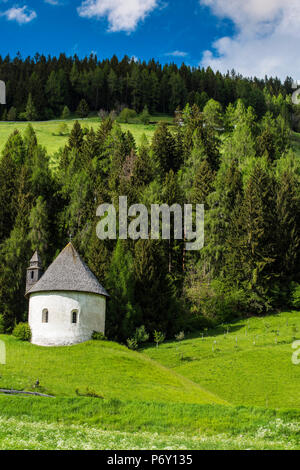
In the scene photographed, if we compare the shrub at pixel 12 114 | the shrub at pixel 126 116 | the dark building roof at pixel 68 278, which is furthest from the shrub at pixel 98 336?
the shrub at pixel 12 114

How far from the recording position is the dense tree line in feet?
453

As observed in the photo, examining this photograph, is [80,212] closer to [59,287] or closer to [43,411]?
[59,287]

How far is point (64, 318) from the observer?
47.3 meters

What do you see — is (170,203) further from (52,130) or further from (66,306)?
(52,130)

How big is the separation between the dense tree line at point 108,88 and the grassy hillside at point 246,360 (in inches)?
3654

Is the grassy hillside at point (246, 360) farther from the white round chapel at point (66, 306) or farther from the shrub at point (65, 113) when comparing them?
the shrub at point (65, 113)

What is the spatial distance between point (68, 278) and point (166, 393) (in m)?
18.9

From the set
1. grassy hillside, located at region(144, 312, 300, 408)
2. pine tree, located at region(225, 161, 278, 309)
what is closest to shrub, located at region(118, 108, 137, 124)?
pine tree, located at region(225, 161, 278, 309)

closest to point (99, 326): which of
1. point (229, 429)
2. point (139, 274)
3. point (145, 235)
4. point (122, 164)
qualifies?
point (139, 274)

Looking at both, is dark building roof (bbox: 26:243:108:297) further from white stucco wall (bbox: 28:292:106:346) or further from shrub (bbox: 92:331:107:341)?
shrub (bbox: 92:331:107:341)

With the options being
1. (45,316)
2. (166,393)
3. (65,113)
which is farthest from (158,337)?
(65,113)

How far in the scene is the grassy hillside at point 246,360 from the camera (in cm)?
3653

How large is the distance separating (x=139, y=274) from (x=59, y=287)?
40.2 feet

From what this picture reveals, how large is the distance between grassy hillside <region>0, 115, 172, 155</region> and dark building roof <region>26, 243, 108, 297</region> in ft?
161
